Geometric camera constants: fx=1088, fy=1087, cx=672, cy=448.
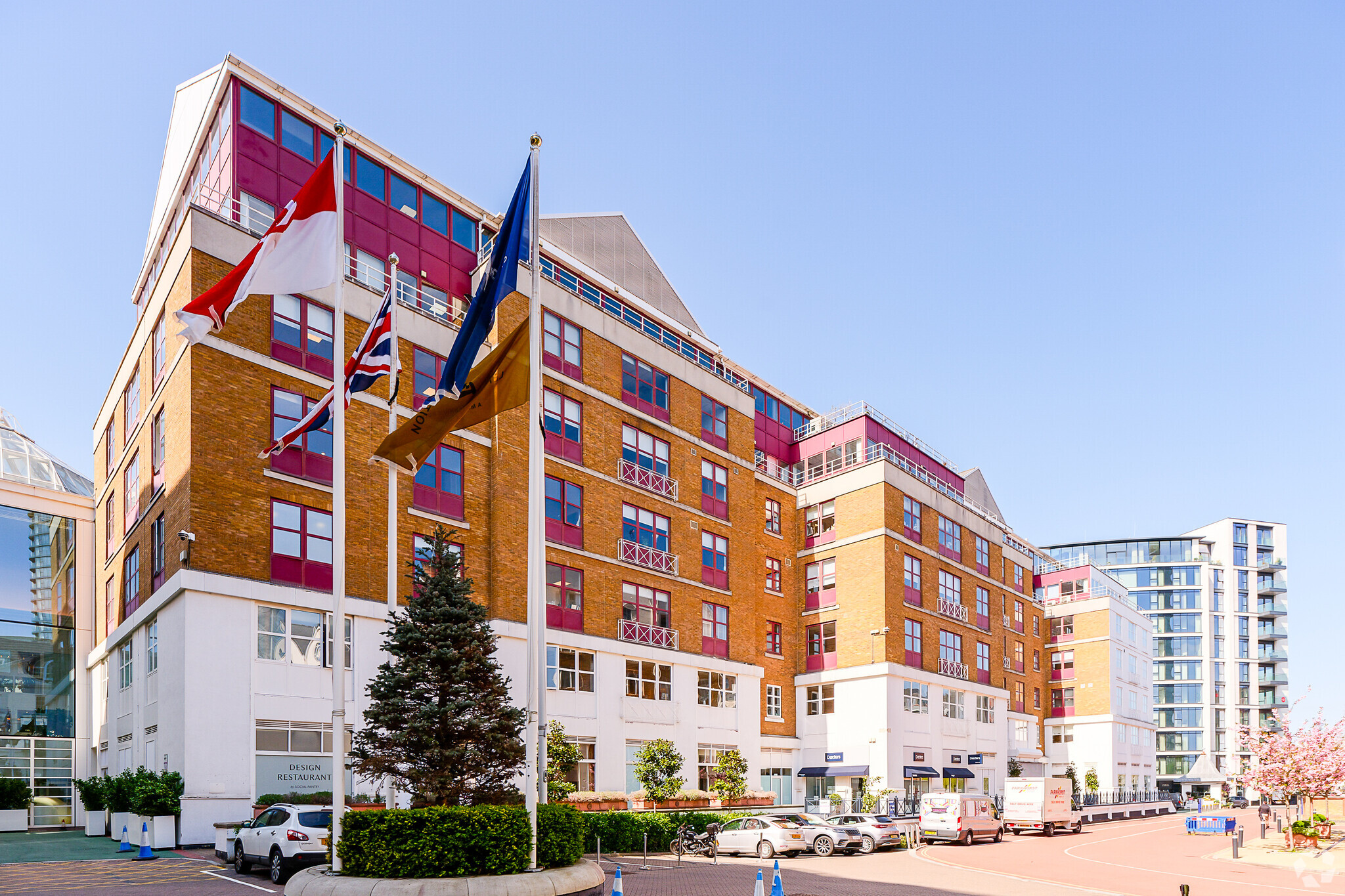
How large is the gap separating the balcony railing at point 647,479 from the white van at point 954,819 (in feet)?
55.1

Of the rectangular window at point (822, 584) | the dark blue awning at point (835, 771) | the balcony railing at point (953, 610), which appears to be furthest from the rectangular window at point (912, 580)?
the dark blue awning at point (835, 771)

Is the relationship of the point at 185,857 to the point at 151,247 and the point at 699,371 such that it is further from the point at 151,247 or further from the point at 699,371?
the point at 699,371

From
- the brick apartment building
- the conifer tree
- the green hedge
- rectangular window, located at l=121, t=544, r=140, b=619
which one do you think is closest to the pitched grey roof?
the brick apartment building

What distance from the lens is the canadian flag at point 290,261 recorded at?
19422 mm

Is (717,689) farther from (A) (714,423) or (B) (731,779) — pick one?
(A) (714,423)

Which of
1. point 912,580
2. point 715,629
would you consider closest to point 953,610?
point 912,580

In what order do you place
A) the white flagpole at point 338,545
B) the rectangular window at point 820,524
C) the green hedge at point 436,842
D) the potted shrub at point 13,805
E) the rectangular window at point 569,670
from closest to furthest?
the green hedge at point 436,842, the white flagpole at point 338,545, the potted shrub at point 13,805, the rectangular window at point 569,670, the rectangular window at point 820,524

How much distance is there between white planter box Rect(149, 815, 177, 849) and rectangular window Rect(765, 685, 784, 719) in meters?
32.6

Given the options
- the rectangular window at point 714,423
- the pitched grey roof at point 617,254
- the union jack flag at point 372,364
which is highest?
the pitched grey roof at point 617,254

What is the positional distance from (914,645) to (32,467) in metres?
45.4

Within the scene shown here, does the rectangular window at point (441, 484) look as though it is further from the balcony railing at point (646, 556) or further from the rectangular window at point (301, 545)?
the balcony railing at point (646, 556)

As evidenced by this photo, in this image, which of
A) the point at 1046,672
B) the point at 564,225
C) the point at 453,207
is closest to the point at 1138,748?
the point at 1046,672

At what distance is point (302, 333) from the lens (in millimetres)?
35094

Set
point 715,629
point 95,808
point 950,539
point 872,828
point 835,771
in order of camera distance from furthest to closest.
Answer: point 950,539, point 835,771, point 715,629, point 95,808, point 872,828
